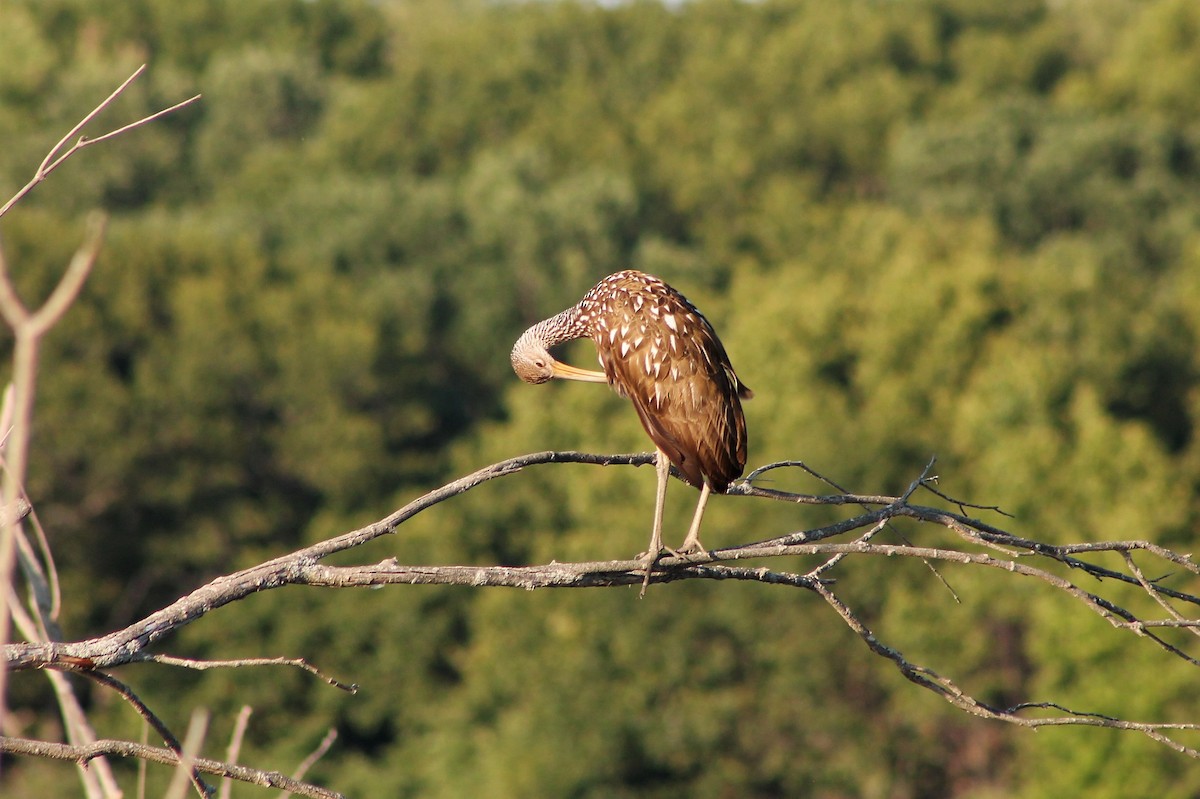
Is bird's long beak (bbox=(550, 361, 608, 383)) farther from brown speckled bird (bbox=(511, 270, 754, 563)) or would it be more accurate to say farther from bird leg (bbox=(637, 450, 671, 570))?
bird leg (bbox=(637, 450, 671, 570))

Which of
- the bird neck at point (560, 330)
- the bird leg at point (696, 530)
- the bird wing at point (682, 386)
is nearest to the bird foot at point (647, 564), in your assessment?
the bird leg at point (696, 530)

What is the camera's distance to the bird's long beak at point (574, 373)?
7.46 metres

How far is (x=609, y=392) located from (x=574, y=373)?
187 ft

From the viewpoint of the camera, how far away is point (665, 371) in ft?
25.2

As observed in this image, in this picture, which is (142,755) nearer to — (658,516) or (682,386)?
(658,516)

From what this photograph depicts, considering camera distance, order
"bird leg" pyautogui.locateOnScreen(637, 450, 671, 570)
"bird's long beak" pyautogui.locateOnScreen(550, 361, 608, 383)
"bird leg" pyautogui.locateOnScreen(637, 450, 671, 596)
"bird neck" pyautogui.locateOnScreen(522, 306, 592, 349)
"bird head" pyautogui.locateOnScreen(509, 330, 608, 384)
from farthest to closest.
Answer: "bird neck" pyautogui.locateOnScreen(522, 306, 592, 349)
"bird head" pyautogui.locateOnScreen(509, 330, 608, 384)
"bird's long beak" pyautogui.locateOnScreen(550, 361, 608, 383)
"bird leg" pyautogui.locateOnScreen(637, 450, 671, 570)
"bird leg" pyautogui.locateOnScreen(637, 450, 671, 596)

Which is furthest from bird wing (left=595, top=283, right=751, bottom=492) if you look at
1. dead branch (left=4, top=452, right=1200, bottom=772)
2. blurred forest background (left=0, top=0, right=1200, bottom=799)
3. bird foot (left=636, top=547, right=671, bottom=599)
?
blurred forest background (left=0, top=0, right=1200, bottom=799)

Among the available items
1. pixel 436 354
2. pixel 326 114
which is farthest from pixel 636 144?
pixel 436 354

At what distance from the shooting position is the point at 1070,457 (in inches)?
2384

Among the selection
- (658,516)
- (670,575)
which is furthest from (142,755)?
(658,516)

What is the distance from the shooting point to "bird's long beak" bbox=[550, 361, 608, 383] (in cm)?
746

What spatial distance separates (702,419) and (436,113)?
10308 cm

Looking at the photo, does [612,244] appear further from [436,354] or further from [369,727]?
[369,727]

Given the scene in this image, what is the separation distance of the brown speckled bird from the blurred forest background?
40195 millimetres
